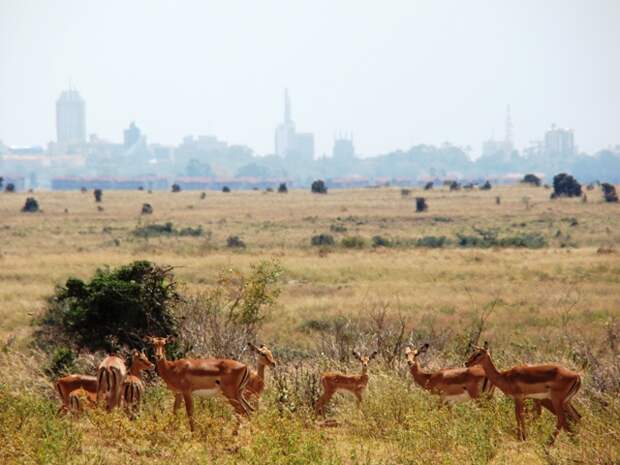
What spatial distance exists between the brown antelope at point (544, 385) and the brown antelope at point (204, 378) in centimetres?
253

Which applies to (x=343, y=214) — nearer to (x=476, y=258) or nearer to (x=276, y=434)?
(x=476, y=258)

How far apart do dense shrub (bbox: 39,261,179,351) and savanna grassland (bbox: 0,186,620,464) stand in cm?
104

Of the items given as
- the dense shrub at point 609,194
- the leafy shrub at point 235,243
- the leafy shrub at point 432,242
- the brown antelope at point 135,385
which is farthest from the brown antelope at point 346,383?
the dense shrub at point 609,194

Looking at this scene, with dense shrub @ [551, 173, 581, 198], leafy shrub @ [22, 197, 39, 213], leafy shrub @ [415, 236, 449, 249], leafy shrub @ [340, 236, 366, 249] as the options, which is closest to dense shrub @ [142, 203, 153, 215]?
leafy shrub @ [22, 197, 39, 213]

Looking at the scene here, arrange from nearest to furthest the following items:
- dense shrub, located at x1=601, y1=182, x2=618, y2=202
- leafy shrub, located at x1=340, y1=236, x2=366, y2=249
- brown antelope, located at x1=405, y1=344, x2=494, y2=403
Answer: brown antelope, located at x1=405, y1=344, x2=494, y2=403
leafy shrub, located at x1=340, y1=236, x2=366, y2=249
dense shrub, located at x1=601, y1=182, x2=618, y2=202

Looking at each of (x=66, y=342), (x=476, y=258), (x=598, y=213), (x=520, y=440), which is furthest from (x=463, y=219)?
(x=520, y=440)

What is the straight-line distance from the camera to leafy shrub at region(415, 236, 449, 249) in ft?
189

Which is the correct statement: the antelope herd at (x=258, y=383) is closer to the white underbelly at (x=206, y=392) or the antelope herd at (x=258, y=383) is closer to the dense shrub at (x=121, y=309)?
the white underbelly at (x=206, y=392)

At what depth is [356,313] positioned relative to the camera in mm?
31391

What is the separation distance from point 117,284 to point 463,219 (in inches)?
2417

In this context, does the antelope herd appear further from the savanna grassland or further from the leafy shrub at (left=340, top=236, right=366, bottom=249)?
the leafy shrub at (left=340, top=236, right=366, bottom=249)

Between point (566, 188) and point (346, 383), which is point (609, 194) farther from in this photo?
point (346, 383)

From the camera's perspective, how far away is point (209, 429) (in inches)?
467

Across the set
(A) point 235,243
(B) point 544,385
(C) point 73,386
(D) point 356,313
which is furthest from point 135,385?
(A) point 235,243
